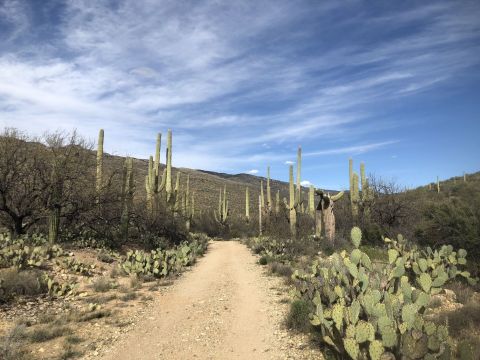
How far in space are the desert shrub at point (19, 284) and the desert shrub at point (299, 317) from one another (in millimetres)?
5457

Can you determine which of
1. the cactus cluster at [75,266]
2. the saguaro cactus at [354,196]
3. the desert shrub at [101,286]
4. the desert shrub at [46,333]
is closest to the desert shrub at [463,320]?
the desert shrub at [46,333]

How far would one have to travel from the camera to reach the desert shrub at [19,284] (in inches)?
302

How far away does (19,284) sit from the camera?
26.5 ft

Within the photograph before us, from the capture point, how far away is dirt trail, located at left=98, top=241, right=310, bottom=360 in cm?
559

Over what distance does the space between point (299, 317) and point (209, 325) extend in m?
1.59

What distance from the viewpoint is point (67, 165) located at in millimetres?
13297

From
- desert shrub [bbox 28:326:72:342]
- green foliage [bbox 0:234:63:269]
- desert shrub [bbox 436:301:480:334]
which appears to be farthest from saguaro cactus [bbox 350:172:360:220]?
desert shrub [bbox 28:326:72:342]

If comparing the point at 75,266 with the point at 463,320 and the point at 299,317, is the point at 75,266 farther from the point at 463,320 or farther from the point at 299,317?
the point at 463,320

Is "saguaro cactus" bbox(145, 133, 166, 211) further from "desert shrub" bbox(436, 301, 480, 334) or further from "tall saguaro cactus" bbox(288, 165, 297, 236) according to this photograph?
"desert shrub" bbox(436, 301, 480, 334)

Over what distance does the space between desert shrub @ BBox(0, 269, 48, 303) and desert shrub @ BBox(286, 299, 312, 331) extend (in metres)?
5.46

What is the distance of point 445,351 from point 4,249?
9.62 meters

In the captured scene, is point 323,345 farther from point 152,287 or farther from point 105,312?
point 152,287

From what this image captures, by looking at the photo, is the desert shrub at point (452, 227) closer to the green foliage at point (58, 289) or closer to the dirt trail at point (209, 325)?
the dirt trail at point (209, 325)

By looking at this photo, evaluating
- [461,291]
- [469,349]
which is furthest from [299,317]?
[461,291]
